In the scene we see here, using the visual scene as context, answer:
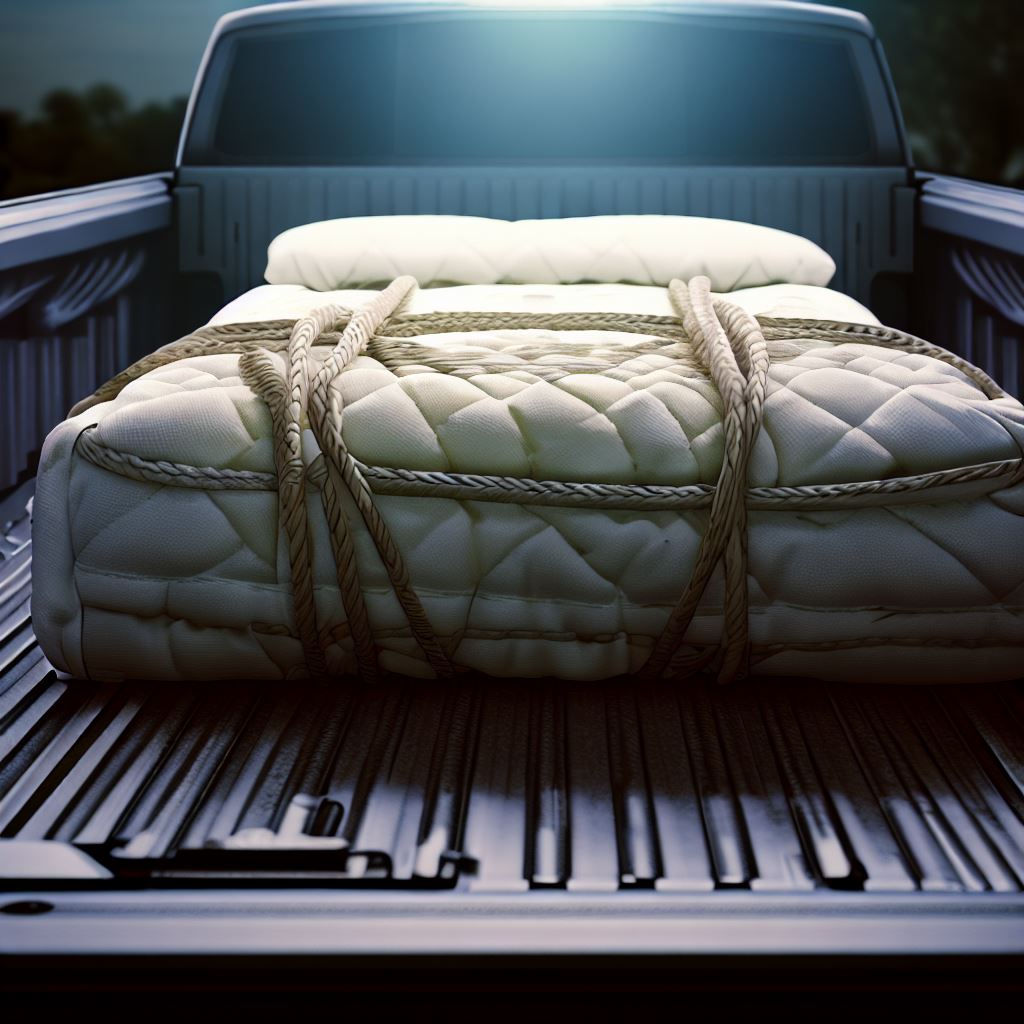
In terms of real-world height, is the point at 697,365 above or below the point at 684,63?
below

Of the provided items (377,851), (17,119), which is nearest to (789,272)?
(377,851)

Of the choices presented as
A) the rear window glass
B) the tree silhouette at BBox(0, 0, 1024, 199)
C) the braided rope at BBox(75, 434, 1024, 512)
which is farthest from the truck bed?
the tree silhouette at BBox(0, 0, 1024, 199)

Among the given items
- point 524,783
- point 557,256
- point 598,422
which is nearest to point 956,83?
point 557,256

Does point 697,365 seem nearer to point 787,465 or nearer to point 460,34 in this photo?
point 787,465

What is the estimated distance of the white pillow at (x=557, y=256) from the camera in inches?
79.5

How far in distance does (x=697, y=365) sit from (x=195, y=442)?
519mm

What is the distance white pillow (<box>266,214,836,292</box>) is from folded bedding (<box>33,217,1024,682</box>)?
3.12 feet

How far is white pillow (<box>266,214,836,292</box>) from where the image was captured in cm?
202

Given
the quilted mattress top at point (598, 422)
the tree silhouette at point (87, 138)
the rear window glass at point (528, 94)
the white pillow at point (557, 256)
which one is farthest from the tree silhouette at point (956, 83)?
the quilted mattress top at point (598, 422)

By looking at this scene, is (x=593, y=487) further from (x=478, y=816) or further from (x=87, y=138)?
(x=87, y=138)

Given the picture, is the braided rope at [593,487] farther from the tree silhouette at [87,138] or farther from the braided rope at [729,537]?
the tree silhouette at [87,138]

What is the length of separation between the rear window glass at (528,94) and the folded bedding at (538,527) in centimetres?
170

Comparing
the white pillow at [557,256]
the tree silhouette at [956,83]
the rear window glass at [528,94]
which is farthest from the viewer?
the tree silhouette at [956,83]

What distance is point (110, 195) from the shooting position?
225 cm
